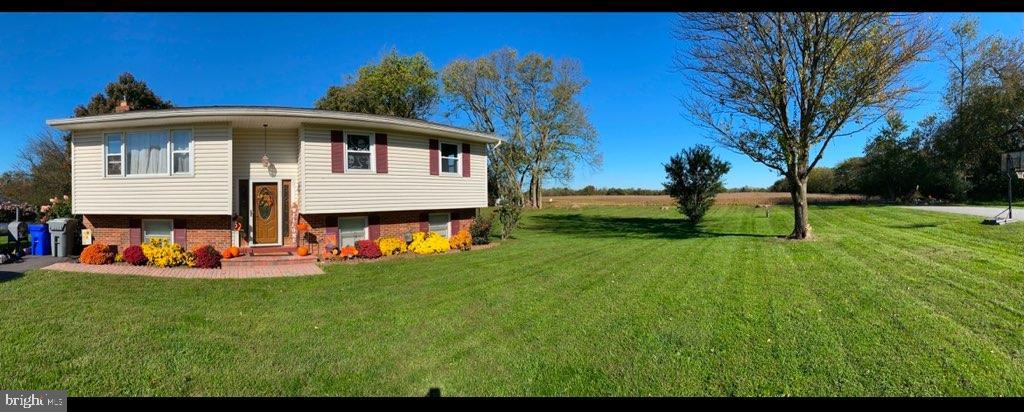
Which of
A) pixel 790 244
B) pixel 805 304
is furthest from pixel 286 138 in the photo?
pixel 790 244

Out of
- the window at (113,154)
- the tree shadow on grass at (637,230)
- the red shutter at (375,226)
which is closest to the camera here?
the window at (113,154)

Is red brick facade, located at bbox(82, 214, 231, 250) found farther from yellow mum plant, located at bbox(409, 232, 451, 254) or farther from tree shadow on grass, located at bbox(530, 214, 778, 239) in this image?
tree shadow on grass, located at bbox(530, 214, 778, 239)

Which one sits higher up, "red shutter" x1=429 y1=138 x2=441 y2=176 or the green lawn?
"red shutter" x1=429 y1=138 x2=441 y2=176

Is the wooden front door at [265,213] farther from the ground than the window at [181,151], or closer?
closer

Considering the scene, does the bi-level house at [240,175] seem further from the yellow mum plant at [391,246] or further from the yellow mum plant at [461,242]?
the yellow mum plant at [461,242]

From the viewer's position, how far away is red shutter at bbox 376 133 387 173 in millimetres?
11078

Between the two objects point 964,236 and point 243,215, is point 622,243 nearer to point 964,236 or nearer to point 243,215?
point 964,236

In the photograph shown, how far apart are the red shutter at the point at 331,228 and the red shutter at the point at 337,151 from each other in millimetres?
Result: 1190

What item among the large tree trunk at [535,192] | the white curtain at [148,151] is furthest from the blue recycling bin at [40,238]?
the large tree trunk at [535,192]

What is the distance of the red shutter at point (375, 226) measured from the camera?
37.0 feet

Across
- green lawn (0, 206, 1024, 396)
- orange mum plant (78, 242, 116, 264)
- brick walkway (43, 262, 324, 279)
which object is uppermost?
orange mum plant (78, 242, 116, 264)

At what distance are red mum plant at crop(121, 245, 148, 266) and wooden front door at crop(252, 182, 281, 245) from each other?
2185 millimetres

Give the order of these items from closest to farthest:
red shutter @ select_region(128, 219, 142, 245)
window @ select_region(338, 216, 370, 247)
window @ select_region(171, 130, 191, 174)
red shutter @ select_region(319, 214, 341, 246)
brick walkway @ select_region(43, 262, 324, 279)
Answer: brick walkway @ select_region(43, 262, 324, 279) → window @ select_region(171, 130, 191, 174) → red shutter @ select_region(128, 219, 142, 245) → red shutter @ select_region(319, 214, 341, 246) → window @ select_region(338, 216, 370, 247)

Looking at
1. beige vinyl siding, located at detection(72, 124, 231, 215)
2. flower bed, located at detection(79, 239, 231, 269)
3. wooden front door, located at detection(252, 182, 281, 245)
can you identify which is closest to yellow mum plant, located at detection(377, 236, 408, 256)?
wooden front door, located at detection(252, 182, 281, 245)
